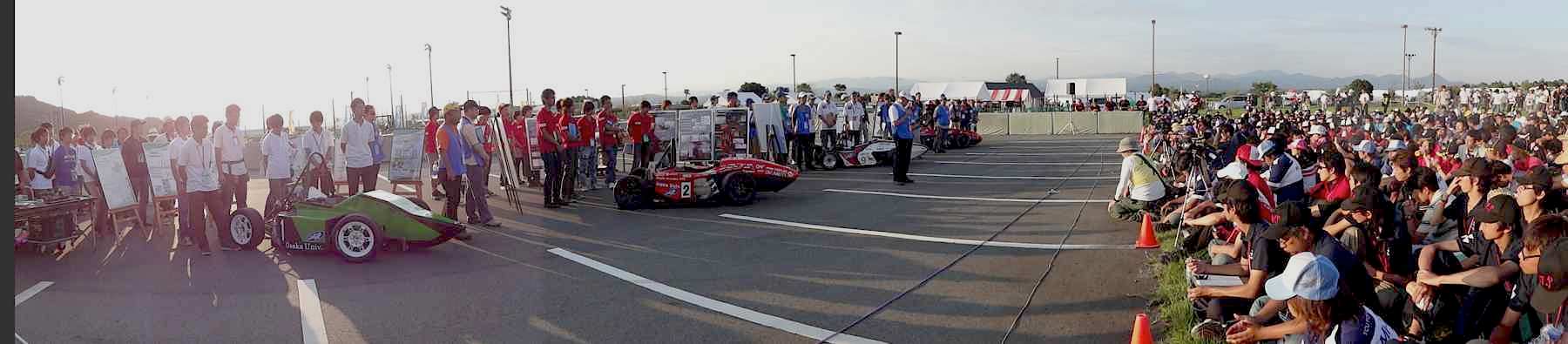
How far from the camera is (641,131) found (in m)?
15.5

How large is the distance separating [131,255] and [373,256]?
280cm

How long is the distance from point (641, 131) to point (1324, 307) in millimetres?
12577

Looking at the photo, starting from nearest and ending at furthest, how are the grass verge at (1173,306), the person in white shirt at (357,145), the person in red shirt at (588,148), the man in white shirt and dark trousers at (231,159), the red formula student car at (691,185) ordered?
the grass verge at (1173,306) → the man in white shirt and dark trousers at (231,159) → the person in white shirt at (357,145) → the red formula student car at (691,185) → the person in red shirt at (588,148)

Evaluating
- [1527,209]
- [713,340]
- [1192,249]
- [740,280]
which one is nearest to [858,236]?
[740,280]

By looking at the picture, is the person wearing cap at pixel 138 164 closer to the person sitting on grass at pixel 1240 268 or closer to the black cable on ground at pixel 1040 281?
the black cable on ground at pixel 1040 281

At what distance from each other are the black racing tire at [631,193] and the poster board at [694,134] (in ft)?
14.2

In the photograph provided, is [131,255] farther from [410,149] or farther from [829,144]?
[829,144]

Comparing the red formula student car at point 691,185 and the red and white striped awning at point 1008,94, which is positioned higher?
the red and white striped awning at point 1008,94

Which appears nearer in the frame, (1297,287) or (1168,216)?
(1297,287)

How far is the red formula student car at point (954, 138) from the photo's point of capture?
2422cm

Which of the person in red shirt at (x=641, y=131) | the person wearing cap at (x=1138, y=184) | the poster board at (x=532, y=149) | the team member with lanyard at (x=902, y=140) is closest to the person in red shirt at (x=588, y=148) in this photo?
the person in red shirt at (x=641, y=131)

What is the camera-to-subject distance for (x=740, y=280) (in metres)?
7.40

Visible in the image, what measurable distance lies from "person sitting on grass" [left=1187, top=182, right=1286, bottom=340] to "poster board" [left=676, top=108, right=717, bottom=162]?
11.2 meters

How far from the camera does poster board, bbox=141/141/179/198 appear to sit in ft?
34.6
